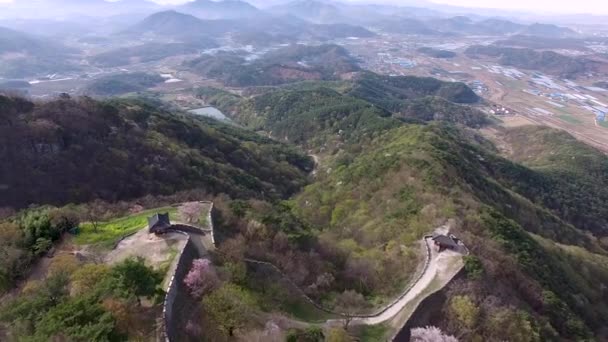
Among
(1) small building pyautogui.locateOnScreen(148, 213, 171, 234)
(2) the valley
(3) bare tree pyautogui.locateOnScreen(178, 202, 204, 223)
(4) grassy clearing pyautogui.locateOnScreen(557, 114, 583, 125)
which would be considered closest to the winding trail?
(2) the valley

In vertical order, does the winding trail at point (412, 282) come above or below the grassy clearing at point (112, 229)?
below

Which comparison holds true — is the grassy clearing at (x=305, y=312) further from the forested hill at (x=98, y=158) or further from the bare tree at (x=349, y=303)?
the forested hill at (x=98, y=158)

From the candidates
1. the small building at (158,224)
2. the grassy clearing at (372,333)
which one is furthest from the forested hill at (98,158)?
the grassy clearing at (372,333)

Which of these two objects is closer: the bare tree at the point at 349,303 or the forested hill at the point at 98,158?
the bare tree at the point at 349,303

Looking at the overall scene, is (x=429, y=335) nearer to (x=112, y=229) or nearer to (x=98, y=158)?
(x=112, y=229)

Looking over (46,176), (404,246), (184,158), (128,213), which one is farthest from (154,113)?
(404,246)

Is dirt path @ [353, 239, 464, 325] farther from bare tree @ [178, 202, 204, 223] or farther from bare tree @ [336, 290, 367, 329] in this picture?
bare tree @ [178, 202, 204, 223]

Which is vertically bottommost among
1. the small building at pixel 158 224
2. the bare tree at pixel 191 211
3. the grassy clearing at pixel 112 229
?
the grassy clearing at pixel 112 229

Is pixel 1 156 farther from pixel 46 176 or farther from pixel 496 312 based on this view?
pixel 496 312
